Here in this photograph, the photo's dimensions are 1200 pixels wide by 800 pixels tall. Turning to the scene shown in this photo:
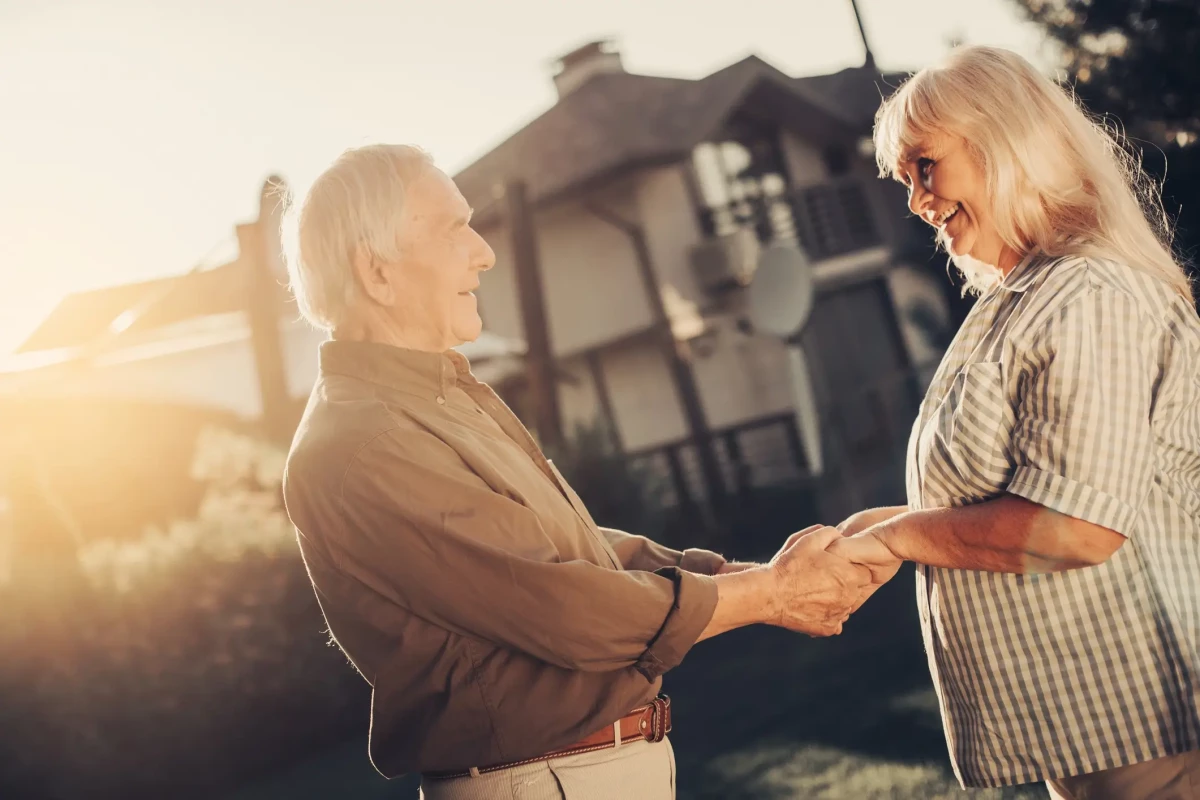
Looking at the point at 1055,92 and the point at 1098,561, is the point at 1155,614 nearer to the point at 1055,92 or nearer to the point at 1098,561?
the point at 1098,561

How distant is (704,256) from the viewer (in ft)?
72.0

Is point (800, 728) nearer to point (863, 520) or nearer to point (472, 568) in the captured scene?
point (863, 520)

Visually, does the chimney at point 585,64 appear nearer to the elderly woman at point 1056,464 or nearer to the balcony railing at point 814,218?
the balcony railing at point 814,218

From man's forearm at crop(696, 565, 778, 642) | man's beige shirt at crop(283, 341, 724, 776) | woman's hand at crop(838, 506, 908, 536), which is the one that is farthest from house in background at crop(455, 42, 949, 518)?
man's beige shirt at crop(283, 341, 724, 776)

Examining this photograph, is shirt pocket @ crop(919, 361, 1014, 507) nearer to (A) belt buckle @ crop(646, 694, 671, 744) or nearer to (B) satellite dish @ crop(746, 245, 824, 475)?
(A) belt buckle @ crop(646, 694, 671, 744)

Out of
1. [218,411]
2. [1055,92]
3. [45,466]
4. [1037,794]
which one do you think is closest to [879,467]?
[218,411]

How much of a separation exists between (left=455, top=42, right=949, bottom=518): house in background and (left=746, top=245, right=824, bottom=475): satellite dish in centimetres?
195

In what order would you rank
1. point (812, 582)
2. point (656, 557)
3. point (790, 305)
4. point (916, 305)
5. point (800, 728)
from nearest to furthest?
point (812, 582)
point (656, 557)
point (800, 728)
point (790, 305)
point (916, 305)

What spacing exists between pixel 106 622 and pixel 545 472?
5.50m

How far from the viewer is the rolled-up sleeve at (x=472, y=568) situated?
86.7 inches

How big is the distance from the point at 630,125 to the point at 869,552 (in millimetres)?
20585

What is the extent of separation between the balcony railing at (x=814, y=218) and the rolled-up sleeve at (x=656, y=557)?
20.3 metres

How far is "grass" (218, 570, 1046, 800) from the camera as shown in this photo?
5.20 metres

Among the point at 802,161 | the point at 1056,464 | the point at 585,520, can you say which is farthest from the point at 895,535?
the point at 802,161
